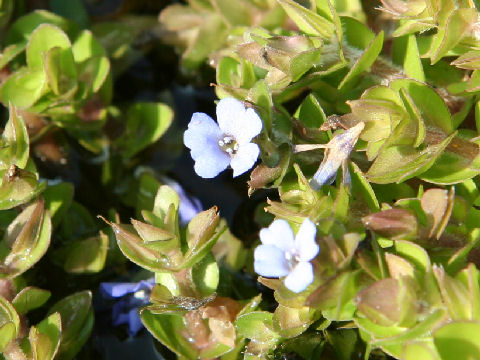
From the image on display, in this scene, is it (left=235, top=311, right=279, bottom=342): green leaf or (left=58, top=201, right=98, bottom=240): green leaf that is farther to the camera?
(left=58, top=201, right=98, bottom=240): green leaf

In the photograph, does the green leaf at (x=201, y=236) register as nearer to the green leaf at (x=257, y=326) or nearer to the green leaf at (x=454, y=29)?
the green leaf at (x=257, y=326)

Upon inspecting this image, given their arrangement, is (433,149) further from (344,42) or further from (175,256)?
(175,256)

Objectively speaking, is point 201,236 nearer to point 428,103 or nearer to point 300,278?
point 300,278

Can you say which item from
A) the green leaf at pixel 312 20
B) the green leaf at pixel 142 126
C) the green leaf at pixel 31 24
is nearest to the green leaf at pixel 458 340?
the green leaf at pixel 312 20

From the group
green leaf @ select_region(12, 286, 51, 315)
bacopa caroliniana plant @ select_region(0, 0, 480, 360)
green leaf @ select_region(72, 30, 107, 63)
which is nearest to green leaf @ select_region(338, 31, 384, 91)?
bacopa caroliniana plant @ select_region(0, 0, 480, 360)

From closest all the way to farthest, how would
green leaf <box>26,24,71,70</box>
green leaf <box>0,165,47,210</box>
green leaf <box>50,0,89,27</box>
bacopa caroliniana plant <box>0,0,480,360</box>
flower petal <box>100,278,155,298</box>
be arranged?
bacopa caroliniana plant <box>0,0,480,360</box> → green leaf <box>0,165,47,210</box> → flower petal <box>100,278,155,298</box> → green leaf <box>26,24,71,70</box> → green leaf <box>50,0,89,27</box>

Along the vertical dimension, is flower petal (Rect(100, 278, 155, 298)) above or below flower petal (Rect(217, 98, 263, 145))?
below

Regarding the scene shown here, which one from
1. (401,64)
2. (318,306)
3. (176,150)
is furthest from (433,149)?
A: (176,150)

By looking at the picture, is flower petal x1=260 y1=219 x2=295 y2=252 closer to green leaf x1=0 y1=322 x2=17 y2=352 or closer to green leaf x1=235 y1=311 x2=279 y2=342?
green leaf x1=235 y1=311 x2=279 y2=342
